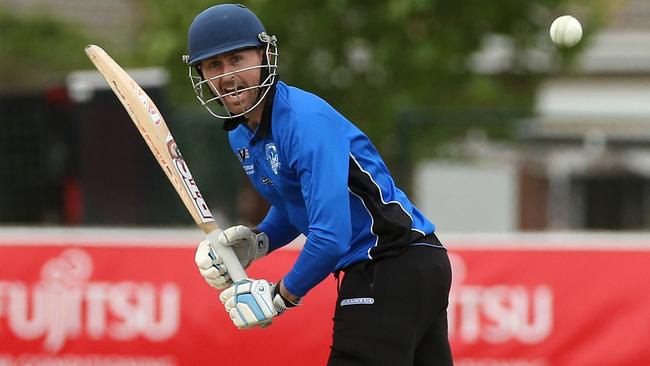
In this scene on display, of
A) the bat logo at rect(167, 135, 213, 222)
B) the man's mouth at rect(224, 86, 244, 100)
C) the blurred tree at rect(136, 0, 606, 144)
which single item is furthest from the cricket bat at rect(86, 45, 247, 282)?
the blurred tree at rect(136, 0, 606, 144)

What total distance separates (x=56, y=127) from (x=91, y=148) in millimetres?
414

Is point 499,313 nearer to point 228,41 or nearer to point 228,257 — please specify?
point 228,257

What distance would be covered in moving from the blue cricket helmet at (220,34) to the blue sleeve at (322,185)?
382 mm

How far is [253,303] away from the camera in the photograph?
413cm

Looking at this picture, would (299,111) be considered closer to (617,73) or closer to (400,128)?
(400,128)

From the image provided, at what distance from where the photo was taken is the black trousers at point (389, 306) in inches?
163

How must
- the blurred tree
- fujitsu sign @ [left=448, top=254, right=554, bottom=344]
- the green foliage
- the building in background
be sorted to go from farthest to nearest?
the green foliage, the blurred tree, the building in background, fujitsu sign @ [left=448, top=254, right=554, bottom=344]

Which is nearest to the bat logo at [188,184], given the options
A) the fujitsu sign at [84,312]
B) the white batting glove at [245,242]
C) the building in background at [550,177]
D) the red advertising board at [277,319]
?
the white batting glove at [245,242]

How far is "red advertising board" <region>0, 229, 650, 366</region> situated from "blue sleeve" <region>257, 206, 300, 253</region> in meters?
2.18

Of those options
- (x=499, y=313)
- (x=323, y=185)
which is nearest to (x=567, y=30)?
(x=323, y=185)

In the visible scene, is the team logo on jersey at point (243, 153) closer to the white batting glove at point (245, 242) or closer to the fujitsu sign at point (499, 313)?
the white batting glove at point (245, 242)

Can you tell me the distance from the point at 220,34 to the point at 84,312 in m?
3.27

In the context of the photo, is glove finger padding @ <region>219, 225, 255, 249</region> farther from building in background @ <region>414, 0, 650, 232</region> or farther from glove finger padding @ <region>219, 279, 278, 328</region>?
building in background @ <region>414, 0, 650, 232</region>

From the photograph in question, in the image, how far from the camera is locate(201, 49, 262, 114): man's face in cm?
419
